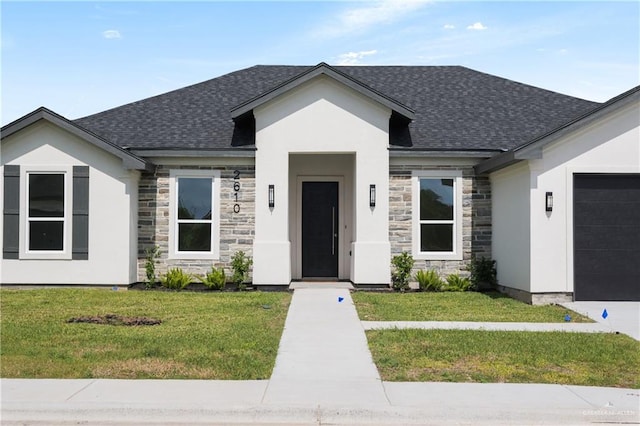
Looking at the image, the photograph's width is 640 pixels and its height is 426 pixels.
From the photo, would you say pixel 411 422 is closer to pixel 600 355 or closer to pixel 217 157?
pixel 600 355

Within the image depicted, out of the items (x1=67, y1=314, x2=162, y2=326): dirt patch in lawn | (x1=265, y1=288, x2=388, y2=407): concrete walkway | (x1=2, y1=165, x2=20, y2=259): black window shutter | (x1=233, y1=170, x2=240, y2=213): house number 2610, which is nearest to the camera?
(x1=265, y1=288, x2=388, y2=407): concrete walkway

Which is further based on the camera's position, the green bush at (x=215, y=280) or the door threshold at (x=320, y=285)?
the door threshold at (x=320, y=285)

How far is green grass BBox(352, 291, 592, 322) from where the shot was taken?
11250mm

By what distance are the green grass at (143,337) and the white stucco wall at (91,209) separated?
0.99m

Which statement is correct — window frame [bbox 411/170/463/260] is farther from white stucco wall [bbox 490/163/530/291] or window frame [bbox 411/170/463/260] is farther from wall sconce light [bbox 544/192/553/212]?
wall sconce light [bbox 544/192/553/212]

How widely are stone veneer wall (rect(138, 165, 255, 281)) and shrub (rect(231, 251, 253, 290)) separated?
26 cm

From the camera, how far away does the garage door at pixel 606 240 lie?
1322 centimetres

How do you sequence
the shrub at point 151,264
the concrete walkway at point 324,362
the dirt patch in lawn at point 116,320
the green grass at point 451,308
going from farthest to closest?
1. the shrub at point 151,264
2. the green grass at point 451,308
3. the dirt patch in lawn at point 116,320
4. the concrete walkway at point 324,362

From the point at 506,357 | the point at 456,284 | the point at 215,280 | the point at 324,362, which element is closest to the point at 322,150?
the point at 215,280

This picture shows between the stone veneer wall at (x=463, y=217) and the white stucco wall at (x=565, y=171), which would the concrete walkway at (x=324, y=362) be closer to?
the stone veneer wall at (x=463, y=217)

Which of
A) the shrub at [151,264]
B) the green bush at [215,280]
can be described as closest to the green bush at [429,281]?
the green bush at [215,280]

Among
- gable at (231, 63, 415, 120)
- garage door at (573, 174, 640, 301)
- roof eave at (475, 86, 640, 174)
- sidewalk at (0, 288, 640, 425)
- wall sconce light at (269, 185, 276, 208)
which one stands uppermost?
gable at (231, 63, 415, 120)

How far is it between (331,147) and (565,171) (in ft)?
17.3

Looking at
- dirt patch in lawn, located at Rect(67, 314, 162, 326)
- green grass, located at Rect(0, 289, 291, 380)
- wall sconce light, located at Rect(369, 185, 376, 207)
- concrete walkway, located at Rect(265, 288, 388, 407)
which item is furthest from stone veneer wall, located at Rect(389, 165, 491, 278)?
dirt patch in lawn, located at Rect(67, 314, 162, 326)
